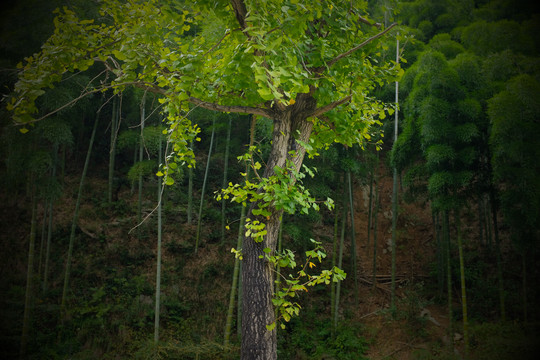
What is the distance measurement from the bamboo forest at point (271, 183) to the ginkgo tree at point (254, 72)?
2cm

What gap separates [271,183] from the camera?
179 centimetres

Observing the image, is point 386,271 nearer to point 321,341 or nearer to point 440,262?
point 440,262

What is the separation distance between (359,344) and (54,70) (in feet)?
22.7

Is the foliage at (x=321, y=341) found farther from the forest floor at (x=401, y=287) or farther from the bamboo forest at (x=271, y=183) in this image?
the forest floor at (x=401, y=287)

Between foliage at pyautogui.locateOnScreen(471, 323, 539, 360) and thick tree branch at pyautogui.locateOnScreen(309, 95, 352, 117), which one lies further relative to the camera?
foliage at pyautogui.locateOnScreen(471, 323, 539, 360)

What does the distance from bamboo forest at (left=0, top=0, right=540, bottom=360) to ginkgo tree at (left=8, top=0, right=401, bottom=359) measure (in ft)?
0.06

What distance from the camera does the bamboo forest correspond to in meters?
1.83

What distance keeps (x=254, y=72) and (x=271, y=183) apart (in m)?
0.64

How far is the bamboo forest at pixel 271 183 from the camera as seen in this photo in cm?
183

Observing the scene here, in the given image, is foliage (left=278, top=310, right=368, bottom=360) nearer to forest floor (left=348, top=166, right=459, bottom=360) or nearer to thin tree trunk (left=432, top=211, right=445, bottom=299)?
forest floor (left=348, top=166, right=459, bottom=360)

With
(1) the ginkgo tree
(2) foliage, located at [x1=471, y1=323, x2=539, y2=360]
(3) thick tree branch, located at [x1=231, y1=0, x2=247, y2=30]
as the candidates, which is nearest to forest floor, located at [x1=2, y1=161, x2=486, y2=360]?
(2) foliage, located at [x1=471, y1=323, x2=539, y2=360]

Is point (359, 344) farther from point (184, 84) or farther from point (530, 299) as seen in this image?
point (184, 84)

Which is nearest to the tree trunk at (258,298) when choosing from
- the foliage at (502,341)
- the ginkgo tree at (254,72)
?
the ginkgo tree at (254,72)

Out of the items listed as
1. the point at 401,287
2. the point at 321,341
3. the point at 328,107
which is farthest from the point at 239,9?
the point at 401,287
